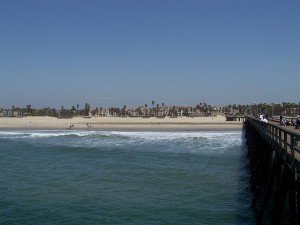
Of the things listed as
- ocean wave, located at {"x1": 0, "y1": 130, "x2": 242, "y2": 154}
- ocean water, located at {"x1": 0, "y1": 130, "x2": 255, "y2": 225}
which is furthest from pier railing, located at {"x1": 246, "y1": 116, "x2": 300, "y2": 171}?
ocean wave, located at {"x1": 0, "y1": 130, "x2": 242, "y2": 154}

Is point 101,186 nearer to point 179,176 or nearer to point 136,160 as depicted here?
point 179,176

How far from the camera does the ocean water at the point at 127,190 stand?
49.1ft

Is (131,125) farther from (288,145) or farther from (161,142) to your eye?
(288,145)

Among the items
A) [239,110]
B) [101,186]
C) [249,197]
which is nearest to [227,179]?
[249,197]

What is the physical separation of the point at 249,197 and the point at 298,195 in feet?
26.2

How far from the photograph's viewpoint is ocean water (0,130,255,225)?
15.0 m

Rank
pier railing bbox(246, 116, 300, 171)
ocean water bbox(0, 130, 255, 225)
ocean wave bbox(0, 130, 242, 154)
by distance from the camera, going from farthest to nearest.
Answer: ocean wave bbox(0, 130, 242, 154), ocean water bbox(0, 130, 255, 225), pier railing bbox(246, 116, 300, 171)

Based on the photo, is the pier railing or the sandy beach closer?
the pier railing

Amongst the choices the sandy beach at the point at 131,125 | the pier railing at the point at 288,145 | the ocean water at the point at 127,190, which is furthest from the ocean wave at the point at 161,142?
the sandy beach at the point at 131,125

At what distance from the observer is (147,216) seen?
49.3ft

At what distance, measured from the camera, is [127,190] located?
19.5m

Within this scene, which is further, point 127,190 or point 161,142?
point 161,142

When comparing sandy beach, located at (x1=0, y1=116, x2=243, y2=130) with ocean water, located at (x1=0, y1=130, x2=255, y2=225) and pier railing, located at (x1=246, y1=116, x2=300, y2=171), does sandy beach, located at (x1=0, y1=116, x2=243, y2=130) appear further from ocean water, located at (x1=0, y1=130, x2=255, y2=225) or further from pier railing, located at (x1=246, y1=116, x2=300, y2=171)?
pier railing, located at (x1=246, y1=116, x2=300, y2=171)

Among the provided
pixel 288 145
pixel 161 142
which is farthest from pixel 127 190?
pixel 161 142
